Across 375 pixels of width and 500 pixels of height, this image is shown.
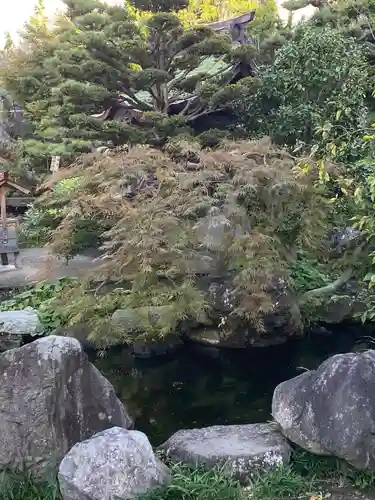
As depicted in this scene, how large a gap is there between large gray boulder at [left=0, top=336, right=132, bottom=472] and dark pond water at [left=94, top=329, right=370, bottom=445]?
1.35 metres

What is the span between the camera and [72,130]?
11.1 m

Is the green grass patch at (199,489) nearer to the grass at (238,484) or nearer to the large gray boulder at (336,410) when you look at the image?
the grass at (238,484)

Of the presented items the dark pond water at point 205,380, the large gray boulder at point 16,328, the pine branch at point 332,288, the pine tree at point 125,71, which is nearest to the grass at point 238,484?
the dark pond water at point 205,380

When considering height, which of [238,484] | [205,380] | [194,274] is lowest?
[205,380]

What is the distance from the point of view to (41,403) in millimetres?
4070

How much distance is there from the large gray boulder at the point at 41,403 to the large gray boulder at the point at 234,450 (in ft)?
2.34

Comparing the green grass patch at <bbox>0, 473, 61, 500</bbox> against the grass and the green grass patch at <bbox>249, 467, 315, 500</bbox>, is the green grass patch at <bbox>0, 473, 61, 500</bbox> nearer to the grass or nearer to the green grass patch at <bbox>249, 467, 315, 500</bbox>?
the grass

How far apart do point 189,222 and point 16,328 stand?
9.85ft

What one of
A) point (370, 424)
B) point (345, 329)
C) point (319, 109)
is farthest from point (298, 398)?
point (319, 109)

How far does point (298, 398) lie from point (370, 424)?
52cm

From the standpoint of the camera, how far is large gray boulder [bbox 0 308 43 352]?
25.6 feet

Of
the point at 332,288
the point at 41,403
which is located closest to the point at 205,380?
the point at 332,288

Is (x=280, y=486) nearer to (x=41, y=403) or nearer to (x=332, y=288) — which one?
(x=41, y=403)

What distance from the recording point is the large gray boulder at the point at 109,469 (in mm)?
3637
